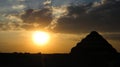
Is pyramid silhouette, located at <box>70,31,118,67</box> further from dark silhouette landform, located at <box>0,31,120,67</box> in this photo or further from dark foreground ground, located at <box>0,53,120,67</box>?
dark foreground ground, located at <box>0,53,120,67</box>

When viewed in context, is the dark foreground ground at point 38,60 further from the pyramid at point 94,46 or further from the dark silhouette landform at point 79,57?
the pyramid at point 94,46

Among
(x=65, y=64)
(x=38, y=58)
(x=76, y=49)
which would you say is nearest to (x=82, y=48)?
(x=76, y=49)

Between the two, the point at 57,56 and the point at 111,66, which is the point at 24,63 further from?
the point at 111,66

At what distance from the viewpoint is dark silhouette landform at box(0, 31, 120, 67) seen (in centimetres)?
4041

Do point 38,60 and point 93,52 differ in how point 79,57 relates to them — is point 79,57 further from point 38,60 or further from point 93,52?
point 38,60

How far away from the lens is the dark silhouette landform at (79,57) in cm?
4041

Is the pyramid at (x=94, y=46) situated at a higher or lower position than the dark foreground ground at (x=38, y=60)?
higher

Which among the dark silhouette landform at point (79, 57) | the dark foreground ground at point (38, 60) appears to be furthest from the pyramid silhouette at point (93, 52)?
the dark foreground ground at point (38, 60)

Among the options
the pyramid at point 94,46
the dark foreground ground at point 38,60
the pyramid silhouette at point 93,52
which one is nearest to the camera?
the dark foreground ground at point 38,60

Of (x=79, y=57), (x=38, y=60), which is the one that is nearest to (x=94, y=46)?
(x=79, y=57)

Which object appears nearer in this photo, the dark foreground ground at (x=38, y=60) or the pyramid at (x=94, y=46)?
the dark foreground ground at (x=38, y=60)

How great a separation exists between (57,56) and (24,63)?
6397 mm

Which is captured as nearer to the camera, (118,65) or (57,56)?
(118,65)

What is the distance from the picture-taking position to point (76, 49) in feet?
145
